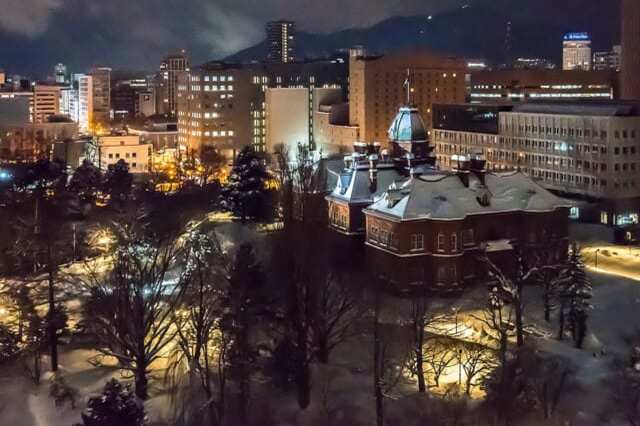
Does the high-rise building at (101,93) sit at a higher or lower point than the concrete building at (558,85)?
higher

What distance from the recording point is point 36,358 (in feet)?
86.4

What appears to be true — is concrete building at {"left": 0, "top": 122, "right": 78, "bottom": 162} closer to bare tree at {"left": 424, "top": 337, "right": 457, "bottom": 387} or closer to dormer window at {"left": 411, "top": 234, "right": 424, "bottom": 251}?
dormer window at {"left": 411, "top": 234, "right": 424, "bottom": 251}

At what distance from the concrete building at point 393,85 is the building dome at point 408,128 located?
38.2m

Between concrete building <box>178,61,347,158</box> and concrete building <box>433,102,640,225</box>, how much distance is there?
108 ft

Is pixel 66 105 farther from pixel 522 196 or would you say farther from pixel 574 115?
pixel 522 196

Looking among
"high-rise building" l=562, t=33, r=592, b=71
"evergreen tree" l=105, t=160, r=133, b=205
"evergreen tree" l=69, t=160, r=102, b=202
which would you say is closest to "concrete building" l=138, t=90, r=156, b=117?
"high-rise building" l=562, t=33, r=592, b=71

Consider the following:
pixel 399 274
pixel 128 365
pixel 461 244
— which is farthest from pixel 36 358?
pixel 461 244

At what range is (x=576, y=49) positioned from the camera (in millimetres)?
156750

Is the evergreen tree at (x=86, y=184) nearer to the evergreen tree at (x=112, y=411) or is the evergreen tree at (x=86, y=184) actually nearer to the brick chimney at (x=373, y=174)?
the brick chimney at (x=373, y=174)

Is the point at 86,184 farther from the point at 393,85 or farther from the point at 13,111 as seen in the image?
the point at 13,111

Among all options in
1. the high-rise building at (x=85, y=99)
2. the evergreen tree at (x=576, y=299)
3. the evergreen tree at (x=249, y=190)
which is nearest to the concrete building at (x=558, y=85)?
the evergreen tree at (x=249, y=190)

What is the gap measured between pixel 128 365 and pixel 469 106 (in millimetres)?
46354

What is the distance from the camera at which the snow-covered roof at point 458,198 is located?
3375 cm

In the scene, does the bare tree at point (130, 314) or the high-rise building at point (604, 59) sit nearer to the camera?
the bare tree at point (130, 314)
